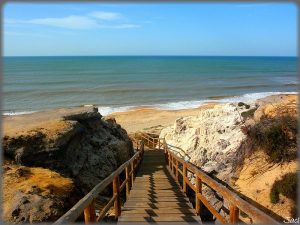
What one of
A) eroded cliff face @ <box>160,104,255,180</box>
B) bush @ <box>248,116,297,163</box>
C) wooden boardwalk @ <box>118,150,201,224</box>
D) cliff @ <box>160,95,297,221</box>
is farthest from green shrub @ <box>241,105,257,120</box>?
wooden boardwalk @ <box>118,150,201,224</box>

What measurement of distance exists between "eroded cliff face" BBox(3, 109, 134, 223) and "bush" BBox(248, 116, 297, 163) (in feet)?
15.6

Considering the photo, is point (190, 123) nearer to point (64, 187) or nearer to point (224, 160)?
point (224, 160)

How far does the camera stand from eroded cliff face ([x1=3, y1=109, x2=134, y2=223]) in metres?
6.39

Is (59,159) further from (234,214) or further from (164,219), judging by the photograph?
(234,214)

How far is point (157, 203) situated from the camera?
6.84 metres

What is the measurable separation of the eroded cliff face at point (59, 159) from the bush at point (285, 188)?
14.2 ft

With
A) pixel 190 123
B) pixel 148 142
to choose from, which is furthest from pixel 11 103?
pixel 190 123

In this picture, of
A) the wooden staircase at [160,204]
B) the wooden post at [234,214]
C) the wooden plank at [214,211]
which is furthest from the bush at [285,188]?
the wooden post at [234,214]

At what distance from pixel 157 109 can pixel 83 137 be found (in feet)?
81.1

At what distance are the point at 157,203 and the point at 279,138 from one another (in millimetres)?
3555

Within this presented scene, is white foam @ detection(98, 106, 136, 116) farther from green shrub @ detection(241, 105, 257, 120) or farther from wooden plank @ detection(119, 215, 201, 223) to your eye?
wooden plank @ detection(119, 215, 201, 223)

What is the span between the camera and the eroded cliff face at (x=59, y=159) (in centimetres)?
639

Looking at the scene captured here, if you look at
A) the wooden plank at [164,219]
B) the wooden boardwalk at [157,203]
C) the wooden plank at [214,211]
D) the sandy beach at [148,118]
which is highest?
the wooden plank at [214,211]

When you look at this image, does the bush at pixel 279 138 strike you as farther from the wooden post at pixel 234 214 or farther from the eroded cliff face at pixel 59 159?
the eroded cliff face at pixel 59 159
